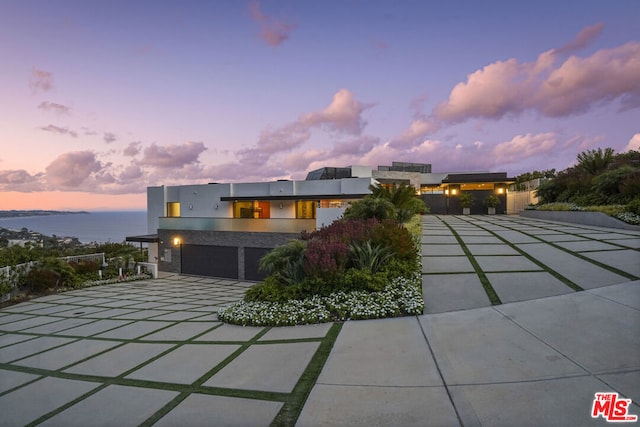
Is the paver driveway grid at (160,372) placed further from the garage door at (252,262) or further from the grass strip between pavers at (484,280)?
the garage door at (252,262)

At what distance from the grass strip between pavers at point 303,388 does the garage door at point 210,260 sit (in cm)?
1383

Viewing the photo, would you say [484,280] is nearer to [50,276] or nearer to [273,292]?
[273,292]

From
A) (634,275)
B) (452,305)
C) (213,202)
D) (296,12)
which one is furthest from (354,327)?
(213,202)

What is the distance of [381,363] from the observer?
312 centimetres

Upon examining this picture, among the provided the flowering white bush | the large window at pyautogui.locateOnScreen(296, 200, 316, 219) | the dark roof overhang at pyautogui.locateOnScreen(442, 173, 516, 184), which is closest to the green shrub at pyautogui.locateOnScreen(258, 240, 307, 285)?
the flowering white bush

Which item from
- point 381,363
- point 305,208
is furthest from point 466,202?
point 381,363

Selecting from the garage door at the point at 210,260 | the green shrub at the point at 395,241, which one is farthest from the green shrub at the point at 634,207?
the garage door at the point at 210,260

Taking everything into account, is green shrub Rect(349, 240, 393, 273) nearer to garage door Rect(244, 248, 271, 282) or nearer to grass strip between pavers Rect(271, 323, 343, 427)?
grass strip between pavers Rect(271, 323, 343, 427)

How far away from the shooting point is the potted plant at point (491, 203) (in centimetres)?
2451

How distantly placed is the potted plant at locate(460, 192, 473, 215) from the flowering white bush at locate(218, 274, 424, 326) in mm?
21930

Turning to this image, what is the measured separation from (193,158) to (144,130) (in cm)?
1481

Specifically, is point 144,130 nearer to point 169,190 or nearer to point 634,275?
point 169,190

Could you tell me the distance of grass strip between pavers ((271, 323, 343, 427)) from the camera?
233cm

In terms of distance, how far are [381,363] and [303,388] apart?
0.86m
